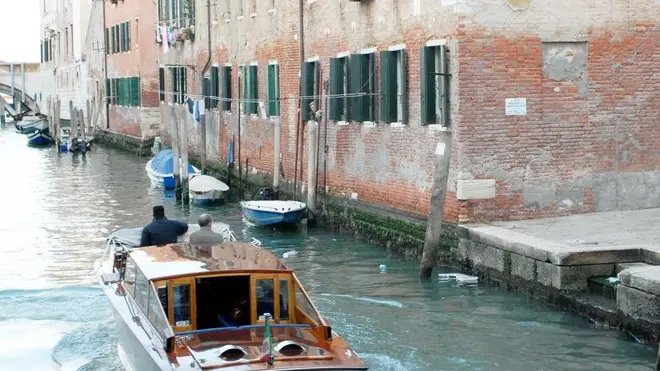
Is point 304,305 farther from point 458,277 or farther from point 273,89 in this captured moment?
point 273,89

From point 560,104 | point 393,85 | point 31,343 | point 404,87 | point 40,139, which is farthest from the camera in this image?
point 40,139

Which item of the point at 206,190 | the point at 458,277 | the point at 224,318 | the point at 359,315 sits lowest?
the point at 359,315

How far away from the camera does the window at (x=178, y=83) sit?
34.6 m

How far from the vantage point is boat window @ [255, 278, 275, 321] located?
952 centimetres

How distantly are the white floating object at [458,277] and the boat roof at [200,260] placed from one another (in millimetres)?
4341

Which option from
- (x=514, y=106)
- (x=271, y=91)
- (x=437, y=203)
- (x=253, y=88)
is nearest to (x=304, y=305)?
(x=437, y=203)

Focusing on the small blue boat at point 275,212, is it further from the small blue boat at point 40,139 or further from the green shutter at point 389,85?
the small blue boat at point 40,139

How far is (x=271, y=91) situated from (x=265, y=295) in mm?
15293

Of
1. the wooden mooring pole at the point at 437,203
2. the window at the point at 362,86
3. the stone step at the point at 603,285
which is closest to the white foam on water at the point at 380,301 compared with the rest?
the wooden mooring pole at the point at 437,203

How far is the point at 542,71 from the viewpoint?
15.5 m

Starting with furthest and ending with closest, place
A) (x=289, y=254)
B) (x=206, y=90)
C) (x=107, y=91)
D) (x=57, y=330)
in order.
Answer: (x=107, y=91)
(x=206, y=90)
(x=289, y=254)
(x=57, y=330)

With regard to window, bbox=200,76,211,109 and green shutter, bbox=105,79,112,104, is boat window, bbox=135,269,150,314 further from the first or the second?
green shutter, bbox=105,79,112,104

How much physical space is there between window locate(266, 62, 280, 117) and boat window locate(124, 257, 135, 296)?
12722 mm

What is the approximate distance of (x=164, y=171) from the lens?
2875 centimetres
